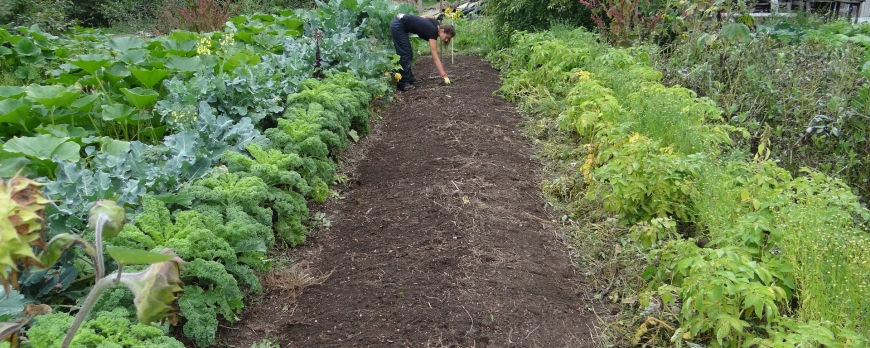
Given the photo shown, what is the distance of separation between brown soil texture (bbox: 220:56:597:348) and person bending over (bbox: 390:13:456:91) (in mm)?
2268

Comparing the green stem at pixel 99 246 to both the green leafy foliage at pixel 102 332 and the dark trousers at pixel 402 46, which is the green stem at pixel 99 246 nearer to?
the green leafy foliage at pixel 102 332

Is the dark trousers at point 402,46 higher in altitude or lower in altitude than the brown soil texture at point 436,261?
higher

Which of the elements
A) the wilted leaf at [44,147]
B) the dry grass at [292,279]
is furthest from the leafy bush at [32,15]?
the dry grass at [292,279]

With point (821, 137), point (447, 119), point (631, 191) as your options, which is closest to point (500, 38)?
point (447, 119)

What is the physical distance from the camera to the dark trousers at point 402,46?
7.85 meters

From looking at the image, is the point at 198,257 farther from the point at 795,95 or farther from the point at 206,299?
the point at 795,95

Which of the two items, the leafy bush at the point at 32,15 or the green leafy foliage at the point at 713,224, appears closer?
the green leafy foliage at the point at 713,224

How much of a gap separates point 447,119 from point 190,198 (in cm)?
344

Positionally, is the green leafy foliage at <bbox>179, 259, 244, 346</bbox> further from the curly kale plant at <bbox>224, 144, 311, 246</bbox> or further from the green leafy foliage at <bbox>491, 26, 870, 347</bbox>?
the green leafy foliage at <bbox>491, 26, 870, 347</bbox>

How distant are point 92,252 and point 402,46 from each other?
7.17m

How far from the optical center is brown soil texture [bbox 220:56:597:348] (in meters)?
3.02

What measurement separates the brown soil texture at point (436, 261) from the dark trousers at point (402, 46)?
93.5 inches

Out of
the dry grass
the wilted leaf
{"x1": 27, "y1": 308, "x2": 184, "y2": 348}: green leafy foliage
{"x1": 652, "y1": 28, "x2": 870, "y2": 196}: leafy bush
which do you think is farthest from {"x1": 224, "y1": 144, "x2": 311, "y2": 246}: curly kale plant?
{"x1": 652, "y1": 28, "x2": 870, "y2": 196}: leafy bush

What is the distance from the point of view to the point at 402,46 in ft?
25.9
